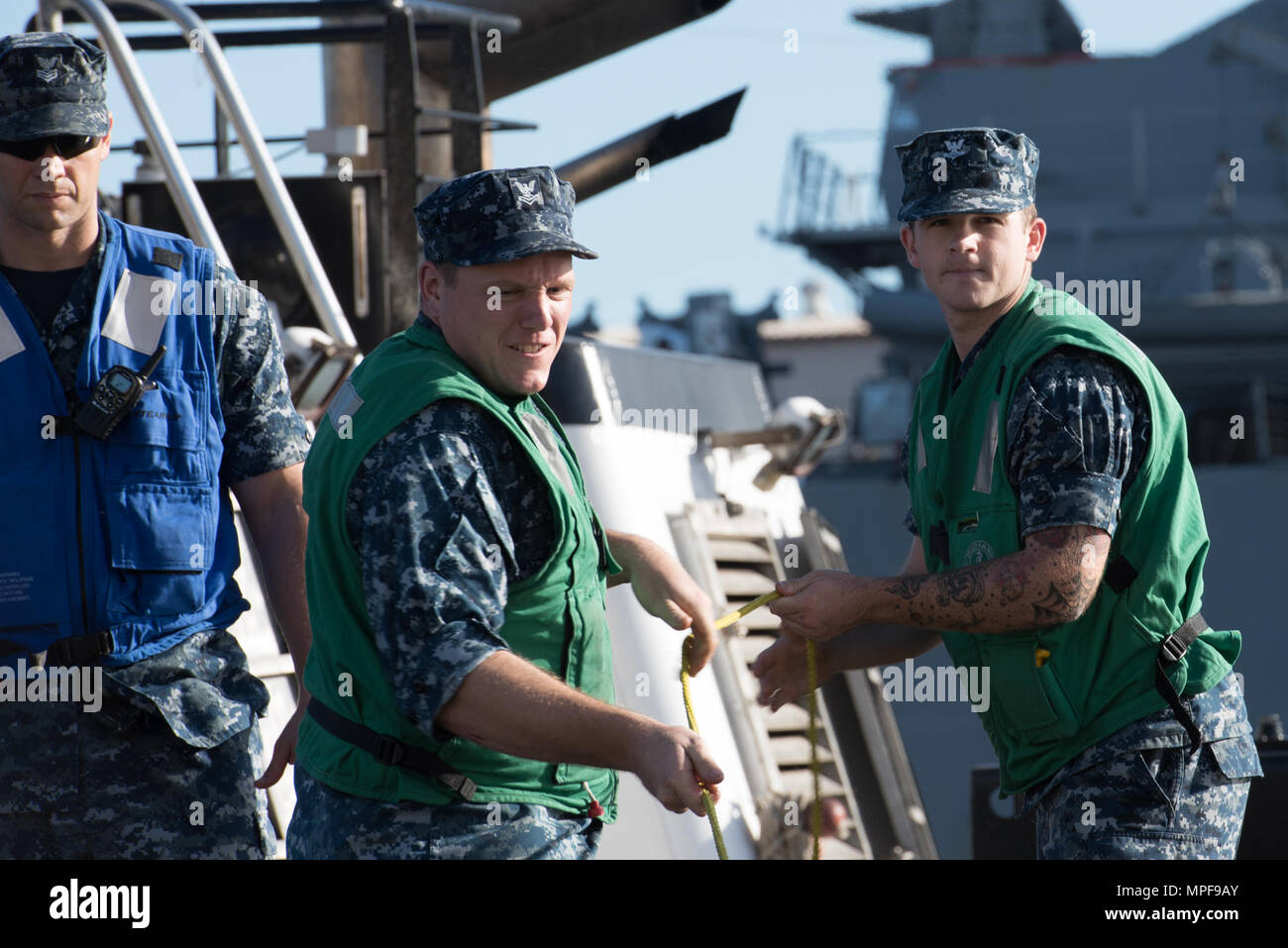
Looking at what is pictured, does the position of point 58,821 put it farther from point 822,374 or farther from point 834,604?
point 822,374

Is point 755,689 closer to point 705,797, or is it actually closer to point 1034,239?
point 1034,239

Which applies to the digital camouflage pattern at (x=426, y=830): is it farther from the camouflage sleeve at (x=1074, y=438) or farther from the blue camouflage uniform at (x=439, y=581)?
the camouflage sleeve at (x=1074, y=438)

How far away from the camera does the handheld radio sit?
8.86 feet

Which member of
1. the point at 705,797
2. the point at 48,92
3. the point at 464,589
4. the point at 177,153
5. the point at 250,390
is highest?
the point at 177,153

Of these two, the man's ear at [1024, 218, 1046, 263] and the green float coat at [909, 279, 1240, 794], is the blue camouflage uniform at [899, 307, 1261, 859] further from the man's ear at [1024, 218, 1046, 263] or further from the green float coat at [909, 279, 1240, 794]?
the man's ear at [1024, 218, 1046, 263]

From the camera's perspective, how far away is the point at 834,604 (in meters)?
2.81

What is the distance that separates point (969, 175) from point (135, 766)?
170 centimetres

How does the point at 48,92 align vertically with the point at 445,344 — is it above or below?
above

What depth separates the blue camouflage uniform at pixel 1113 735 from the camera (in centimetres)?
267

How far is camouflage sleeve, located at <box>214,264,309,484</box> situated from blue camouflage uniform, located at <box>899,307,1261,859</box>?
1.25 meters

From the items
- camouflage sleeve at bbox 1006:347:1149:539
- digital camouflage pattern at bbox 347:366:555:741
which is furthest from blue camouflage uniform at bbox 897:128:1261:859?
digital camouflage pattern at bbox 347:366:555:741

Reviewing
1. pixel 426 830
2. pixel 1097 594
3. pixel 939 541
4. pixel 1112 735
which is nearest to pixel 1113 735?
pixel 1112 735

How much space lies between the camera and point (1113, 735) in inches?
108
